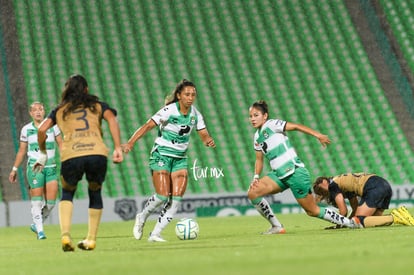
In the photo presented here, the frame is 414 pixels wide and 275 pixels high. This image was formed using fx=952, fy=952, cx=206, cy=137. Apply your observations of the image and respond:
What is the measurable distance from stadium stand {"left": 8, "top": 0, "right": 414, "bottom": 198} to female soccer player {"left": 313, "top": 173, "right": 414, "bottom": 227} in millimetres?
9791

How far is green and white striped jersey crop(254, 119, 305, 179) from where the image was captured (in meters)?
12.7

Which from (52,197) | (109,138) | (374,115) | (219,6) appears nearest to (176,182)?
(52,197)

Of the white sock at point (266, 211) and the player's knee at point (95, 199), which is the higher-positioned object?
the player's knee at point (95, 199)

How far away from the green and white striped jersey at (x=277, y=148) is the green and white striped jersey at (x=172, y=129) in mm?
1173

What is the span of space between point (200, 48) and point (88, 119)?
1887cm

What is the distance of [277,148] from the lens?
12750mm

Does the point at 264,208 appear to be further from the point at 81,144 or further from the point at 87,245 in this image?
the point at 81,144

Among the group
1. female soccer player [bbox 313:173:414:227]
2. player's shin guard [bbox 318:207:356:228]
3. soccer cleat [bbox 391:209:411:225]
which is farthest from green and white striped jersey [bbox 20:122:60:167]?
soccer cleat [bbox 391:209:411:225]

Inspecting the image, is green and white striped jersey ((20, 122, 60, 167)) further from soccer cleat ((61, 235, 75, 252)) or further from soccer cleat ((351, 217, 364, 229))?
soccer cleat ((61, 235, 75, 252))

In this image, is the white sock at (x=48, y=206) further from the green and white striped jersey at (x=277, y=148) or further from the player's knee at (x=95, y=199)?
the player's knee at (x=95, y=199)

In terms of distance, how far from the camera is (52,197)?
14.7 metres

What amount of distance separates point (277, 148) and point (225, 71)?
15.2m

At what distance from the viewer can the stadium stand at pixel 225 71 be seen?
→ 24.8 meters

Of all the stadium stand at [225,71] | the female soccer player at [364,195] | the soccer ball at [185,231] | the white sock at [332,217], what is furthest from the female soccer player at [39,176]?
the stadium stand at [225,71]
